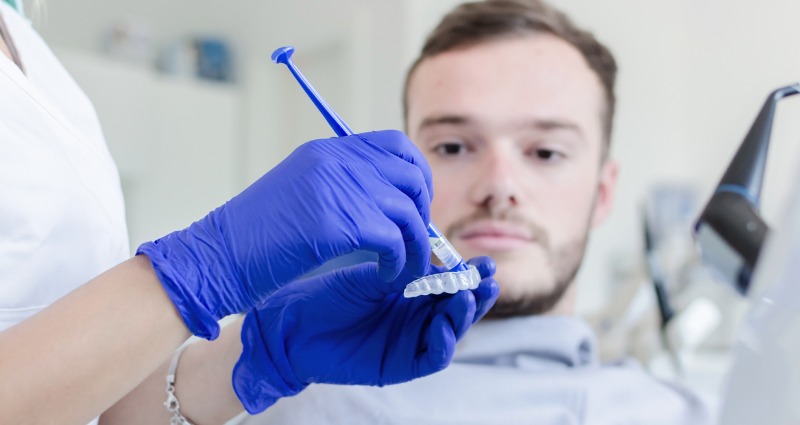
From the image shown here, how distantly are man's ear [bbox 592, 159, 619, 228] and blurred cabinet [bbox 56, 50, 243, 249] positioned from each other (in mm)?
2080

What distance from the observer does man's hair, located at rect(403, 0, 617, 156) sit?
48.2 inches

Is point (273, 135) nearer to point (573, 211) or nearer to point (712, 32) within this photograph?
point (712, 32)

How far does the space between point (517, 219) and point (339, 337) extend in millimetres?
383

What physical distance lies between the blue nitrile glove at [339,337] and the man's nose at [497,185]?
267 millimetres

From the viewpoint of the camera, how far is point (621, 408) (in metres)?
1.00

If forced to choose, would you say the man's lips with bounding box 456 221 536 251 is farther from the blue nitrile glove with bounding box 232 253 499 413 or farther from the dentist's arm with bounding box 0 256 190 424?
the dentist's arm with bounding box 0 256 190 424

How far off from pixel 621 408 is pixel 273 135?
107 inches

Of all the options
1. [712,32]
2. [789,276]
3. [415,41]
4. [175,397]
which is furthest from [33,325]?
[712,32]

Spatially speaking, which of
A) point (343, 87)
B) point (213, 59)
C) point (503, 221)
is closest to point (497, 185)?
point (503, 221)

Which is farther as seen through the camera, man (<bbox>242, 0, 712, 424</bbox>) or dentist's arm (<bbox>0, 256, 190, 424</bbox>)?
man (<bbox>242, 0, 712, 424</bbox>)

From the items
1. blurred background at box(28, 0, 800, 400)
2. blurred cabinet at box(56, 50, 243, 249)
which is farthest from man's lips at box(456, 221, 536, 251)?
blurred cabinet at box(56, 50, 243, 249)

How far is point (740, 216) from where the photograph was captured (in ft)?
2.07

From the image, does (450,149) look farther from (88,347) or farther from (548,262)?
(88,347)

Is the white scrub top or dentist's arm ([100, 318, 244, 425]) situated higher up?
the white scrub top
